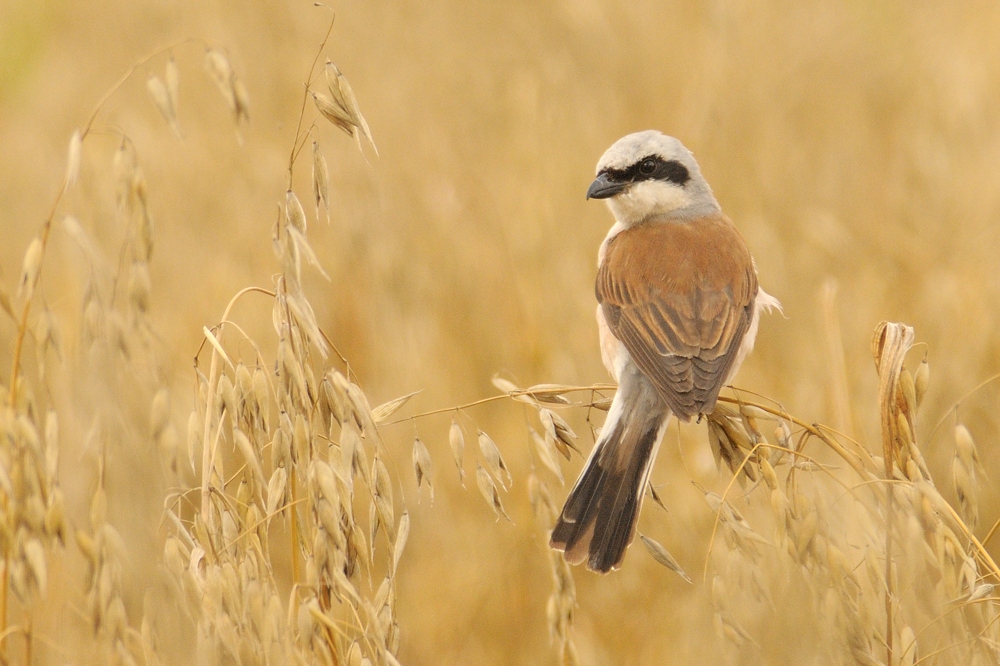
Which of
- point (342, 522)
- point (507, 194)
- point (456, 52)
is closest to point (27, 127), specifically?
point (456, 52)

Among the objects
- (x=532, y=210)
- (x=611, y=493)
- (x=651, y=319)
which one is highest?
(x=532, y=210)

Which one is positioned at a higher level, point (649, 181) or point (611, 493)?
point (649, 181)

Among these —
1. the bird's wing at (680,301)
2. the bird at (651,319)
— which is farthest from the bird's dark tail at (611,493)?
the bird's wing at (680,301)

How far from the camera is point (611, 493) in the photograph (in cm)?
248

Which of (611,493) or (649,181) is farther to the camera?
(649,181)

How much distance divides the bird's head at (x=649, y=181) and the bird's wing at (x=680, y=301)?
188 mm

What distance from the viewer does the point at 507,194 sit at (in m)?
4.60

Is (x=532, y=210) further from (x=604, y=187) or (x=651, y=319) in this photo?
(x=651, y=319)

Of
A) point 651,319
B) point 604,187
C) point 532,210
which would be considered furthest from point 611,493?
point 532,210

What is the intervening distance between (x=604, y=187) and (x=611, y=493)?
1.52 metres

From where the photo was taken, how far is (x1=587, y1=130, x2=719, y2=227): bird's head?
3.70m

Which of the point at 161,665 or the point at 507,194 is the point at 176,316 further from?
the point at 161,665

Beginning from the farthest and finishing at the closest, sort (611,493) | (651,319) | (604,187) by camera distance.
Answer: (604,187) < (651,319) < (611,493)

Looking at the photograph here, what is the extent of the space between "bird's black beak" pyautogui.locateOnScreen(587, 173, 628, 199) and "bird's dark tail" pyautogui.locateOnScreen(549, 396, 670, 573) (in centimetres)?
106
